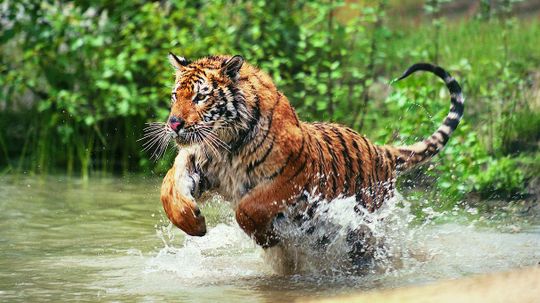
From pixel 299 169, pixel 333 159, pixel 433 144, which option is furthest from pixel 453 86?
pixel 299 169

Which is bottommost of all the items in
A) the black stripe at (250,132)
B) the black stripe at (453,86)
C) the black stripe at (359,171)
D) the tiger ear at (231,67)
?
the black stripe at (359,171)

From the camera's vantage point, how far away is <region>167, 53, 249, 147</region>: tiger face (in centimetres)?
475

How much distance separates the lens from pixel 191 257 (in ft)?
18.7

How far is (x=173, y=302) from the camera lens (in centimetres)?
464

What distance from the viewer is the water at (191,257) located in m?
4.92

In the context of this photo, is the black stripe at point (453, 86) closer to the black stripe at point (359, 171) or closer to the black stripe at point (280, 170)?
the black stripe at point (359, 171)

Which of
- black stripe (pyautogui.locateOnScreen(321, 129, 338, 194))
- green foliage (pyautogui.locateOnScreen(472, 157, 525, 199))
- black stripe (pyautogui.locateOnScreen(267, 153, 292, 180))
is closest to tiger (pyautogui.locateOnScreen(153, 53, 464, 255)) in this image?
black stripe (pyautogui.locateOnScreen(267, 153, 292, 180))

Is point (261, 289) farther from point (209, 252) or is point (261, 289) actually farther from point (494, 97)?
point (494, 97)

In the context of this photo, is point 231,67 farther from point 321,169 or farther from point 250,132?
point 321,169

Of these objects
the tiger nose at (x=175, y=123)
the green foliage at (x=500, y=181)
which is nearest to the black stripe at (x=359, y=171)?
the tiger nose at (x=175, y=123)

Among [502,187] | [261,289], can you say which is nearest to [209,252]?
[261,289]

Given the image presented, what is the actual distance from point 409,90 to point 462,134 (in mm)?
599

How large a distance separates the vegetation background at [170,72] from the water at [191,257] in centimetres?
121

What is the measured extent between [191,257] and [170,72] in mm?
2641
